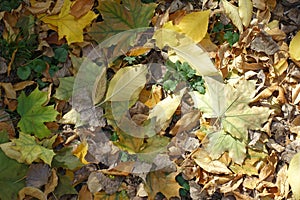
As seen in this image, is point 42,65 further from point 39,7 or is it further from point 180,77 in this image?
point 180,77

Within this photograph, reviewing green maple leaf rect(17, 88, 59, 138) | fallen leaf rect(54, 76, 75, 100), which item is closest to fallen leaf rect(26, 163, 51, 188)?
green maple leaf rect(17, 88, 59, 138)

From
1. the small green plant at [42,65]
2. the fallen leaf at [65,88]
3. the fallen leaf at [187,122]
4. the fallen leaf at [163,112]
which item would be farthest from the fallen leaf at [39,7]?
the fallen leaf at [187,122]

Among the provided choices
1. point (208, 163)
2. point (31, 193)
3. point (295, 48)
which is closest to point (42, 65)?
point (31, 193)

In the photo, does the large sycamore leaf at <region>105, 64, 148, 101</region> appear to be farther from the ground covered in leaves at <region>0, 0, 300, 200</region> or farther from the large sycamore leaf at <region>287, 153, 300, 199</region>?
the large sycamore leaf at <region>287, 153, 300, 199</region>

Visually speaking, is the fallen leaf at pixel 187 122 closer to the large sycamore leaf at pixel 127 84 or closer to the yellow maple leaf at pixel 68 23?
the large sycamore leaf at pixel 127 84

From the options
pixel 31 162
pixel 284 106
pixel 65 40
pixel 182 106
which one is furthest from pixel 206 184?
pixel 65 40

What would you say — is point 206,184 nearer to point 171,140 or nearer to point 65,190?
point 171,140
